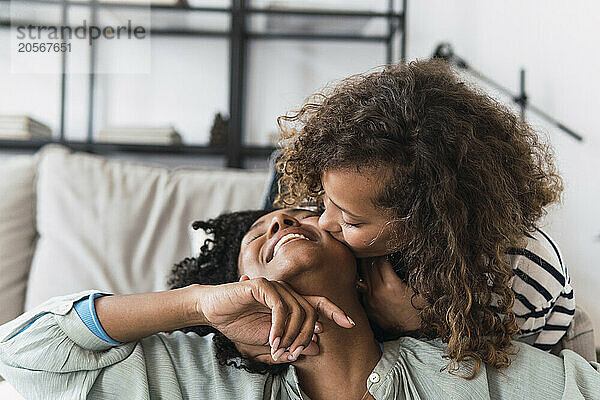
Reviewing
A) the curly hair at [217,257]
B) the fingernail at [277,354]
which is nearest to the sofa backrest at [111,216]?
the curly hair at [217,257]

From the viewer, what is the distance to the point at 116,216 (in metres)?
1.76

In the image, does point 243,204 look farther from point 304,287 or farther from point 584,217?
point 584,217

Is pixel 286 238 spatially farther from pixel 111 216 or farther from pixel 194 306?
pixel 111 216

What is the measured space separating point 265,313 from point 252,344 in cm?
7

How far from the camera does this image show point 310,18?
2908 millimetres

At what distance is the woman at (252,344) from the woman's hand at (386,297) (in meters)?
0.05

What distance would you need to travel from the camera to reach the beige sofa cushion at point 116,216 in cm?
168

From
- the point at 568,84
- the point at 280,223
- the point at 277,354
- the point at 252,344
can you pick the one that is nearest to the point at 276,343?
the point at 277,354

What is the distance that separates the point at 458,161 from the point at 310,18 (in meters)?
2.08

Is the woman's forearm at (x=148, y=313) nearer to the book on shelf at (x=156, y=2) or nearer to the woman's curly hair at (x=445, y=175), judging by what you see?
the woman's curly hair at (x=445, y=175)

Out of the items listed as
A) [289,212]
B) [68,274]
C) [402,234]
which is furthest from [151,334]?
[68,274]

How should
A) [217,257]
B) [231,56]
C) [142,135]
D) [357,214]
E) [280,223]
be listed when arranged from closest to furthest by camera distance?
[357,214], [280,223], [217,257], [142,135], [231,56]

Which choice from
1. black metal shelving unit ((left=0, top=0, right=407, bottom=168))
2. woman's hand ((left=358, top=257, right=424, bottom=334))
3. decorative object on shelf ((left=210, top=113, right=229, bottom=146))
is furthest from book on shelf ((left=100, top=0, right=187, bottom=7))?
woman's hand ((left=358, top=257, right=424, bottom=334))

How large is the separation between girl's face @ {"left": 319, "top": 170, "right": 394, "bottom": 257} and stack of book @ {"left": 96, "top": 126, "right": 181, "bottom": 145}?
1.81 meters
